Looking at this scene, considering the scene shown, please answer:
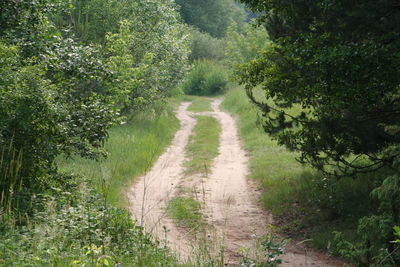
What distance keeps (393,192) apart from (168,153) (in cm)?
1196

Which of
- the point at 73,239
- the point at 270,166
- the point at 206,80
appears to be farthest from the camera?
the point at 206,80

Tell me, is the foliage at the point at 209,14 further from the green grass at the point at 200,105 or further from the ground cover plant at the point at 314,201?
the ground cover plant at the point at 314,201

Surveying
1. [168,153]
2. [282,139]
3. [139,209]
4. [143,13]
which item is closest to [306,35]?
[282,139]

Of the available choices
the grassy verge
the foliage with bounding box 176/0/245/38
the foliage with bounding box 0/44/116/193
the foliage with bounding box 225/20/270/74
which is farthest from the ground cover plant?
the foliage with bounding box 176/0/245/38

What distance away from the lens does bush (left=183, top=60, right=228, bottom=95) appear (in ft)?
132

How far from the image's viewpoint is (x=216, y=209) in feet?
36.1

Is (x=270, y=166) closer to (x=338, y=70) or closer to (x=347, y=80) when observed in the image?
(x=347, y=80)

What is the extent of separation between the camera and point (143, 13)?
838 inches

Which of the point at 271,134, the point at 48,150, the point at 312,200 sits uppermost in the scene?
the point at 48,150

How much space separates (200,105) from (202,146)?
1488 cm

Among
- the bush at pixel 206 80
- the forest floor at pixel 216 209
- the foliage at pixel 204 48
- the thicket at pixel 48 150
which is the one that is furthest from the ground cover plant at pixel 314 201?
the foliage at pixel 204 48

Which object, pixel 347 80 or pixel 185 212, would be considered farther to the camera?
pixel 185 212

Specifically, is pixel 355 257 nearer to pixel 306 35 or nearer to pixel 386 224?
pixel 386 224

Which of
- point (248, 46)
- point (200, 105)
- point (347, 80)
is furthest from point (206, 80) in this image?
point (347, 80)
